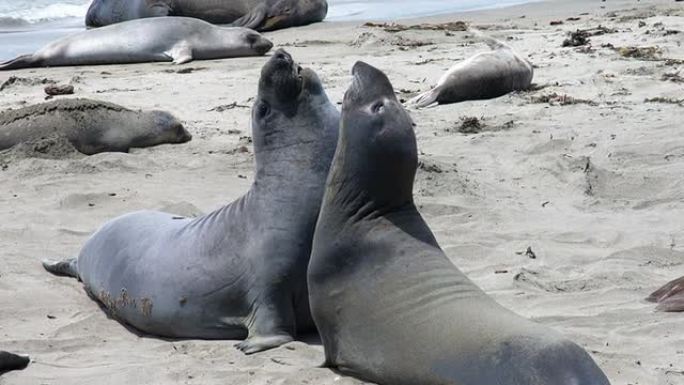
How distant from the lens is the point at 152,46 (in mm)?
12578

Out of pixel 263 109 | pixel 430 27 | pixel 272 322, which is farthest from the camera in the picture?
pixel 430 27

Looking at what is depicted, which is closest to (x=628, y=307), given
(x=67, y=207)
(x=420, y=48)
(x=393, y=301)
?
(x=393, y=301)

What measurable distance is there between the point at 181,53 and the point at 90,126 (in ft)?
14.6

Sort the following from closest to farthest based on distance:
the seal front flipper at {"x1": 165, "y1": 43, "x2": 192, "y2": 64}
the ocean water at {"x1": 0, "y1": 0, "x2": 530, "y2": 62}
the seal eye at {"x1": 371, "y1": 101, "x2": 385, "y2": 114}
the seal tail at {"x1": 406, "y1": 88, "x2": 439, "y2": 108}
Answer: the seal eye at {"x1": 371, "y1": 101, "x2": 385, "y2": 114}, the seal tail at {"x1": 406, "y1": 88, "x2": 439, "y2": 108}, the seal front flipper at {"x1": 165, "y1": 43, "x2": 192, "y2": 64}, the ocean water at {"x1": 0, "y1": 0, "x2": 530, "y2": 62}

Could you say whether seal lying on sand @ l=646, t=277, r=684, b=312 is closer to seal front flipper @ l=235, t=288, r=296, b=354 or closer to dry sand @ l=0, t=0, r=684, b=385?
dry sand @ l=0, t=0, r=684, b=385

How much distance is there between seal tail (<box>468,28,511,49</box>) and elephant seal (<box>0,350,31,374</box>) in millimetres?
6842

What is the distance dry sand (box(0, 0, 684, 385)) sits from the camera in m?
4.31

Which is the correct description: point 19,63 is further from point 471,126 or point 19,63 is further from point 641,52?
point 641,52

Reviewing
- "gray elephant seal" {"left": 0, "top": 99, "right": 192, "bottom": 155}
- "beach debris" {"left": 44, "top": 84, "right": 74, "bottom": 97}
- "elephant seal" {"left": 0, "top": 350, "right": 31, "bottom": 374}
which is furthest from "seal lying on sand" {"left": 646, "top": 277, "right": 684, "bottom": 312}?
"beach debris" {"left": 44, "top": 84, "right": 74, "bottom": 97}

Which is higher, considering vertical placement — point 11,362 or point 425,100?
point 11,362

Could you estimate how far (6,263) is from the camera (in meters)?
5.55

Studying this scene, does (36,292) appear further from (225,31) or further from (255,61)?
(225,31)

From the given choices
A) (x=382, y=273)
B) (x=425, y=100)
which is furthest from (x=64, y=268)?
(x=425, y=100)

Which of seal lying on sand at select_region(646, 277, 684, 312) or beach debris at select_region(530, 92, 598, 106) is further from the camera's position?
beach debris at select_region(530, 92, 598, 106)
